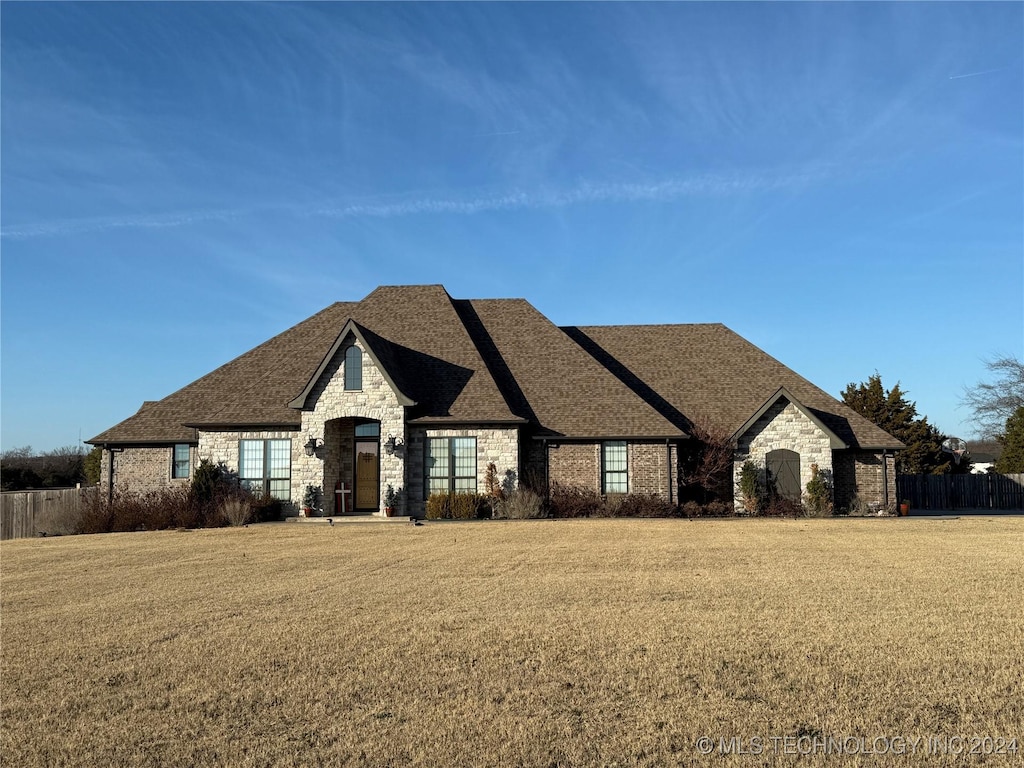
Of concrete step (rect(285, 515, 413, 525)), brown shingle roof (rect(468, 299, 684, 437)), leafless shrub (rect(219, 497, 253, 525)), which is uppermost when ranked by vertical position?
brown shingle roof (rect(468, 299, 684, 437))

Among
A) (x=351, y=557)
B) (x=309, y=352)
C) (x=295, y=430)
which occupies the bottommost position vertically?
(x=351, y=557)

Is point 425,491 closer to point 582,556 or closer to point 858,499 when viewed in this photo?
point 582,556

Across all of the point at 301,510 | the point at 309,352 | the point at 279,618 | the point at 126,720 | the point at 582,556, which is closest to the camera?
the point at 126,720

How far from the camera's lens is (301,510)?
30.0m

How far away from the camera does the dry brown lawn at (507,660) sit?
20.8ft

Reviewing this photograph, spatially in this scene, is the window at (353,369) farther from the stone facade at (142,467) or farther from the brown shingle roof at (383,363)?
the stone facade at (142,467)

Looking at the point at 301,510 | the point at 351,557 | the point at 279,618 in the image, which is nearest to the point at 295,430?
the point at 301,510

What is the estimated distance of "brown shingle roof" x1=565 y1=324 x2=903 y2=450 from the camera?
3322cm

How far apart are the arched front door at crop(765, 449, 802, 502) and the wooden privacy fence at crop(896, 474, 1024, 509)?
1022 centimetres

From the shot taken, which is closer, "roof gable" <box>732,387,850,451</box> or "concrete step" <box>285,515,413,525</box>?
"concrete step" <box>285,515,413,525</box>

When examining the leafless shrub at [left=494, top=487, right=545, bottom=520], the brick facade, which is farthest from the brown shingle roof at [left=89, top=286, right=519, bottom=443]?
the brick facade

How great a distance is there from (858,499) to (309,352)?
2216cm

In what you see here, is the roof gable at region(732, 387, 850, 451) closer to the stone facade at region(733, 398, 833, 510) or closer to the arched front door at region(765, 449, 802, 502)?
the stone facade at region(733, 398, 833, 510)

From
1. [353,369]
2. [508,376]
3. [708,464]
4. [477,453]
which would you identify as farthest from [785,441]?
[353,369]
